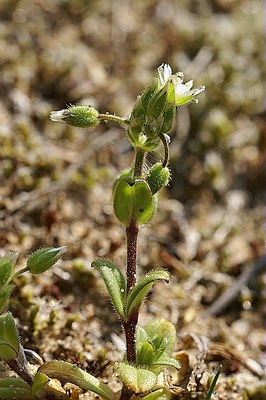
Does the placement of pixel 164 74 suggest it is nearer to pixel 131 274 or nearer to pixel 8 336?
pixel 131 274

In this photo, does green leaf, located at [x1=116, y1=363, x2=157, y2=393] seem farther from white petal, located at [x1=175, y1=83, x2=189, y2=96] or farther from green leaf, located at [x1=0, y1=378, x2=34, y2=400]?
white petal, located at [x1=175, y1=83, x2=189, y2=96]

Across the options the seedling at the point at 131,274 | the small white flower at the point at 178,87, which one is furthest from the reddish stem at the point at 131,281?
the small white flower at the point at 178,87

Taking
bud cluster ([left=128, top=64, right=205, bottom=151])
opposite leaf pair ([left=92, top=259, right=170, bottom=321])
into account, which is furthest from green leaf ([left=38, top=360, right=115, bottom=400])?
bud cluster ([left=128, top=64, right=205, bottom=151])

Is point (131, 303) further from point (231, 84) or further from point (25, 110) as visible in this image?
point (231, 84)

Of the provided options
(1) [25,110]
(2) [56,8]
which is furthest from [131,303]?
(2) [56,8]

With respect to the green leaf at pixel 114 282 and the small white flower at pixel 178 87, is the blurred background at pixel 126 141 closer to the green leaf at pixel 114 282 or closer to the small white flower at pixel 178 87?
the green leaf at pixel 114 282

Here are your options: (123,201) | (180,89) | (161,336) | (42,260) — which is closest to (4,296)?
(42,260)
